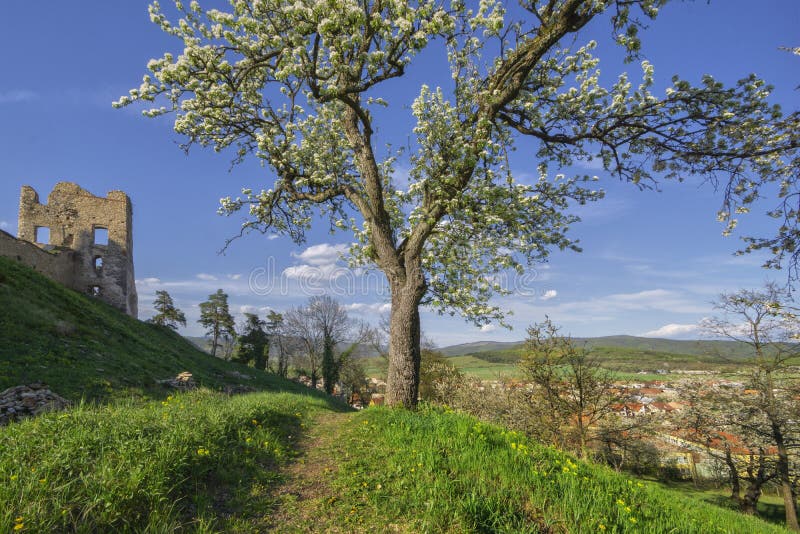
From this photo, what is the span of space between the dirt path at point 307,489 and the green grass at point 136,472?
0.24m

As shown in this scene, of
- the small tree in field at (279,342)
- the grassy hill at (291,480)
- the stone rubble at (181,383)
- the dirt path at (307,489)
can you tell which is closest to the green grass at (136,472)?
the grassy hill at (291,480)

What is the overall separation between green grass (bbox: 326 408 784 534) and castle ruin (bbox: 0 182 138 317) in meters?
36.3

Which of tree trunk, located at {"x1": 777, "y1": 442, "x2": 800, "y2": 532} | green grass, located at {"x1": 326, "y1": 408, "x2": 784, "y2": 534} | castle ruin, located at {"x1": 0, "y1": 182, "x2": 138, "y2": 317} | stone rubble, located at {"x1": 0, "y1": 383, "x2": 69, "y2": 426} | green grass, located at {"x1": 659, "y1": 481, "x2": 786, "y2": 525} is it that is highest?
castle ruin, located at {"x1": 0, "y1": 182, "x2": 138, "y2": 317}

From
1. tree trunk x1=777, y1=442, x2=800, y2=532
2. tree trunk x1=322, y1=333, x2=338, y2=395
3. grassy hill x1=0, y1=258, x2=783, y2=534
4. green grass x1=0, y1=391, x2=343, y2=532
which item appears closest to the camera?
green grass x1=0, y1=391, x2=343, y2=532

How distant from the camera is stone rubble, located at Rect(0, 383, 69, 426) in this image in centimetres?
767

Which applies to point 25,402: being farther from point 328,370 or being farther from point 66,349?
point 328,370

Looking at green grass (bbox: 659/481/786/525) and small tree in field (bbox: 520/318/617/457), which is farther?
green grass (bbox: 659/481/786/525)

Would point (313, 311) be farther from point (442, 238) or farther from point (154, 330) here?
point (442, 238)

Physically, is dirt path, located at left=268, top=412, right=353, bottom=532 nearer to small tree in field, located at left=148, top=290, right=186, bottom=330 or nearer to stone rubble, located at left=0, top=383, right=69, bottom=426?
stone rubble, located at left=0, top=383, right=69, bottom=426

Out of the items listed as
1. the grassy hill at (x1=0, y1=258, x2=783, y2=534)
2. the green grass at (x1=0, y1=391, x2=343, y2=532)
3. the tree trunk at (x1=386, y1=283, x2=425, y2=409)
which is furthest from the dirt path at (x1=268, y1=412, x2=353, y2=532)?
the tree trunk at (x1=386, y1=283, x2=425, y2=409)

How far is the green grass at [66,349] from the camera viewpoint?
10.6 m

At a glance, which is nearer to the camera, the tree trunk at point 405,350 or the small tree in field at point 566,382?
the tree trunk at point 405,350

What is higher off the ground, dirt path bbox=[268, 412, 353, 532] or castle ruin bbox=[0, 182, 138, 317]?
castle ruin bbox=[0, 182, 138, 317]

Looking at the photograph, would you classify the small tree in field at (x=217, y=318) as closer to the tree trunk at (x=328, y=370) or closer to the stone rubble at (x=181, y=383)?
the tree trunk at (x=328, y=370)
